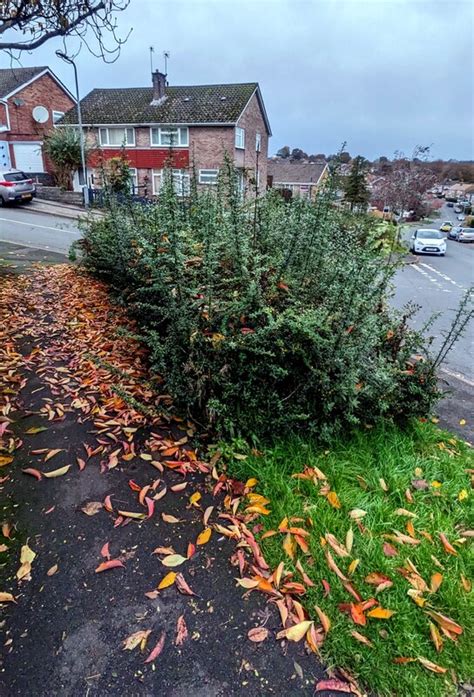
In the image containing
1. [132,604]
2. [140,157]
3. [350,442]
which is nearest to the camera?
[132,604]

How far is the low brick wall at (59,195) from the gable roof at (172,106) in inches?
256

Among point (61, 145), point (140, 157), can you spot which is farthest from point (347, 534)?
point (140, 157)

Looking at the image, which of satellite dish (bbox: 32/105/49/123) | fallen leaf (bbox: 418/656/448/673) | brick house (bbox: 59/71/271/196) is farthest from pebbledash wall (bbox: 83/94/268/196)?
fallen leaf (bbox: 418/656/448/673)

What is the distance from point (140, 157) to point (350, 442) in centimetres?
2531

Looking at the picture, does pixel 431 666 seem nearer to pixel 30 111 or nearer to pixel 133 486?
pixel 133 486

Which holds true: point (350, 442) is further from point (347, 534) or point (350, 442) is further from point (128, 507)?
point (128, 507)

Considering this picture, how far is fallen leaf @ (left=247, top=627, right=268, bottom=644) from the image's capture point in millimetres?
1696

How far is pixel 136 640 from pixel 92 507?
0.75m

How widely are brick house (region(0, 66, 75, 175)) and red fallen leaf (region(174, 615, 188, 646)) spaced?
27656 millimetres

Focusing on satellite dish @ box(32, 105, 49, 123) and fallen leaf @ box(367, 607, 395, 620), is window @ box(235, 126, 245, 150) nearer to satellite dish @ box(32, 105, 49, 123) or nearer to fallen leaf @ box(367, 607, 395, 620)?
satellite dish @ box(32, 105, 49, 123)

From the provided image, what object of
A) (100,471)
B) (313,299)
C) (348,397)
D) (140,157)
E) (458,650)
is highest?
(140,157)

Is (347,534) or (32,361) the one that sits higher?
(32,361)

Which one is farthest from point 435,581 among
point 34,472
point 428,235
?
point 428,235

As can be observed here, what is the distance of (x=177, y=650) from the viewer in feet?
5.35
